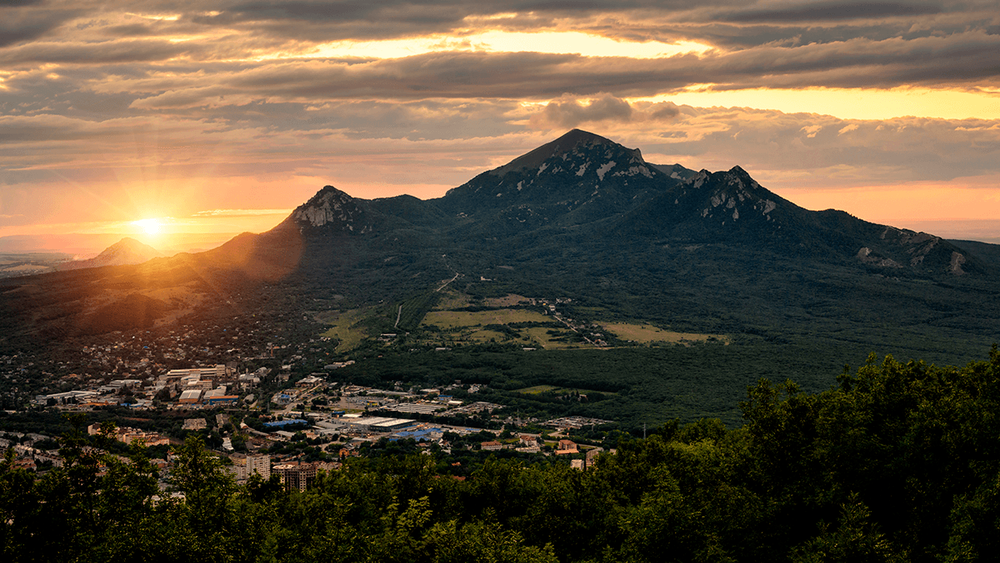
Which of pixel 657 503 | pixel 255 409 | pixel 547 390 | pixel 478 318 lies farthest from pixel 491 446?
pixel 478 318

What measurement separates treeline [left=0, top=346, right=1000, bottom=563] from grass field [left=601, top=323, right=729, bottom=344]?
425ft

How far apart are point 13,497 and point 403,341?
138 meters

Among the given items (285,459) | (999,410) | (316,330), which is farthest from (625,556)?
(316,330)

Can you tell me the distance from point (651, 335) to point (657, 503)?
146071 millimetres

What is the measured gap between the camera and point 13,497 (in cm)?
3161

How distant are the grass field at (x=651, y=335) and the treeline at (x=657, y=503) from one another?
12939cm

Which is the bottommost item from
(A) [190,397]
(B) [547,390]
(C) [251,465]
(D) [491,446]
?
(D) [491,446]

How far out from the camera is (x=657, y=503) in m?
35.5

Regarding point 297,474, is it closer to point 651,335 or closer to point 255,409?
point 255,409

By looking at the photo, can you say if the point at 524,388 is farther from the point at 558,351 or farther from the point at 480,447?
the point at 480,447

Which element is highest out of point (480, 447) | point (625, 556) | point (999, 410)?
point (999, 410)

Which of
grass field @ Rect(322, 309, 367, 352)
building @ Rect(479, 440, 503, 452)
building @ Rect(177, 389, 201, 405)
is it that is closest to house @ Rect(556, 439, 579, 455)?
building @ Rect(479, 440, 503, 452)

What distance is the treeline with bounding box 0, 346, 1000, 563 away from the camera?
30734 millimetres

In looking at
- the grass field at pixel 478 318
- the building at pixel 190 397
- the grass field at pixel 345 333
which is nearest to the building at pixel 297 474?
the building at pixel 190 397
